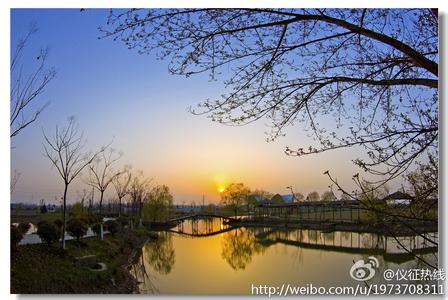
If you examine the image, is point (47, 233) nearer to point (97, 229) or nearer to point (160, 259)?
point (160, 259)

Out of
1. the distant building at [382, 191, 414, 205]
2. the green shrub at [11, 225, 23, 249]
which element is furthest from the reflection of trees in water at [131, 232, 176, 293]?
the distant building at [382, 191, 414, 205]

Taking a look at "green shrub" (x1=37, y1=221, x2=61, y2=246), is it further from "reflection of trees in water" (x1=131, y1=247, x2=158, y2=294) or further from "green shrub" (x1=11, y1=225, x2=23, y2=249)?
"reflection of trees in water" (x1=131, y1=247, x2=158, y2=294)

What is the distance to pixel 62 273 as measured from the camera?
16.9ft

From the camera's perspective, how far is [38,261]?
209 inches

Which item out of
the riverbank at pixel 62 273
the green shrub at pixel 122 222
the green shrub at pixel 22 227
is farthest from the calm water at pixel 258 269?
the green shrub at pixel 122 222

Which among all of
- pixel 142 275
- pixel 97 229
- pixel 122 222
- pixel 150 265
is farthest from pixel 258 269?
pixel 122 222

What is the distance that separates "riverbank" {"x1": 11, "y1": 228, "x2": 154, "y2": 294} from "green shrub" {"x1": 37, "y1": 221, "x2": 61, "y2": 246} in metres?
0.13

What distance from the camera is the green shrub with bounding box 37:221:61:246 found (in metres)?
6.49

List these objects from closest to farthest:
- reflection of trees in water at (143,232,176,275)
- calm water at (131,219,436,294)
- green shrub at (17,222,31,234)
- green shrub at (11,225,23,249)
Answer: calm water at (131,219,436,294)
green shrub at (11,225,23,249)
green shrub at (17,222,31,234)
reflection of trees in water at (143,232,176,275)

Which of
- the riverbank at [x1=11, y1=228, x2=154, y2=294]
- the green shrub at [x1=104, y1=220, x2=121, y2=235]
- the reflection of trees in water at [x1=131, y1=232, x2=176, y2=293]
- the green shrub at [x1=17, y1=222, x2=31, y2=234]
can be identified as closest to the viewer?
the riverbank at [x1=11, y1=228, x2=154, y2=294]

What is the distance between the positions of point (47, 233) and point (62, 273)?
1611 millimetres

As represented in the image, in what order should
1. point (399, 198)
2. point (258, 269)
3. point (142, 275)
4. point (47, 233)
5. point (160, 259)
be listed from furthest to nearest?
point (160, 259) < point (142, 275) < point (47, 233) < point (258, 269) < point (399, 198)
